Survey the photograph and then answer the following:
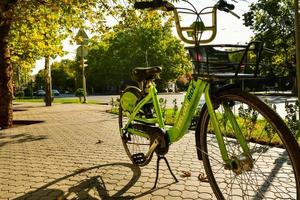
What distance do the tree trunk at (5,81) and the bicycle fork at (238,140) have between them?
9538 millimetres

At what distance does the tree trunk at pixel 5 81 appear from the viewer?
11414 millimetres

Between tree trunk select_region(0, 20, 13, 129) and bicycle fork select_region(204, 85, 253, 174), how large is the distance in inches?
376

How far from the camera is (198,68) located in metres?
3.24

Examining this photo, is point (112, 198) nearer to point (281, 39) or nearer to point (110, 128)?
point (110, 128)

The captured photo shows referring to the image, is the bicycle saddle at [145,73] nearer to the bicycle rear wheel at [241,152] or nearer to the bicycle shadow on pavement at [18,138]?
the bicycle rear wheel at [241,152]

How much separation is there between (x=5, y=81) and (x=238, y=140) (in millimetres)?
9888

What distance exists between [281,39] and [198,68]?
117 feet

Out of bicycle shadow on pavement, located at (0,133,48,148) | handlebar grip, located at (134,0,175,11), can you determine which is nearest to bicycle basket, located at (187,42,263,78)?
handlebar grip, located at (134,0,175,11)

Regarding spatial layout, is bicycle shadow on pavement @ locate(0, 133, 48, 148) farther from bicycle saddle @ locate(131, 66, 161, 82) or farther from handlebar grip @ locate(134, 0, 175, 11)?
handlebar grip @ locate(134, 0, 175, 11)

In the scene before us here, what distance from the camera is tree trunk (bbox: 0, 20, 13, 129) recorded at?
11.4 meters

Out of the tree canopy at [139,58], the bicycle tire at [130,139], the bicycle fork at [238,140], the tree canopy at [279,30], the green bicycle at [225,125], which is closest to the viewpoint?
the green bicycle at [225,125]

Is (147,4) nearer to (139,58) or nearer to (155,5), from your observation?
(155,5)

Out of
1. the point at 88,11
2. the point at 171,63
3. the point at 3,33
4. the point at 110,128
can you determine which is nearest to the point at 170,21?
the point at 88,11

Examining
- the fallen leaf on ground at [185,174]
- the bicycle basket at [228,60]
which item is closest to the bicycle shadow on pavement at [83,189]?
the fallen leaf on ground at [185,174]
